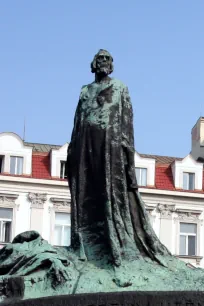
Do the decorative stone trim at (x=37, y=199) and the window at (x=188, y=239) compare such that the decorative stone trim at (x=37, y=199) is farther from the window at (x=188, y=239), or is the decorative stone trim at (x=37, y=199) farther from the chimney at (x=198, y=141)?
the chimney at (x=198, y=141)

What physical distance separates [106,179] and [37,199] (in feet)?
88.5

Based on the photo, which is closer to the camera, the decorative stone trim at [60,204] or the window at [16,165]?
the decorative stone trim at [60,204]

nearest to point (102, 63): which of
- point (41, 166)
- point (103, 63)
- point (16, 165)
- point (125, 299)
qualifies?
point (103, 63)

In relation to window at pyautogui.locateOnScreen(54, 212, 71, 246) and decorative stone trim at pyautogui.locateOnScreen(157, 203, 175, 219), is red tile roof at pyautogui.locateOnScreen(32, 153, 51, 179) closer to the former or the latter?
window at pyautogui.locateOnScreen(54, 212, 71, 246)

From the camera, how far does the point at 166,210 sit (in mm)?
36906

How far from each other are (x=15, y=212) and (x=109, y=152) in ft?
88.2

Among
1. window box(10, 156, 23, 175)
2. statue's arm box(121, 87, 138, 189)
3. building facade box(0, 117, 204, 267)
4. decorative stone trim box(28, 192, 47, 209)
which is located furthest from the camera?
window box(10, 156, 23, 175)

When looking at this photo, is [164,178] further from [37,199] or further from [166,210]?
[37,199]

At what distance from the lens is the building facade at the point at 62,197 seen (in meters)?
35.8

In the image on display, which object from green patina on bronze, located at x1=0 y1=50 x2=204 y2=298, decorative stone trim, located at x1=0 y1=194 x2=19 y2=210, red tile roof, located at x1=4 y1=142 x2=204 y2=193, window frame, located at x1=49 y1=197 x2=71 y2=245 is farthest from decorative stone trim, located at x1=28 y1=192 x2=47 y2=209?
green patina on bronze, located at x1=0 y1=50 x2=204 y2=298

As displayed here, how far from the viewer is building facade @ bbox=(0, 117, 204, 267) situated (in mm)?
35781

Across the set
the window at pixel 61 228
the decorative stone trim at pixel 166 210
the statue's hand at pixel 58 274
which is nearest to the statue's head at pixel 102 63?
the statue's hand at pixel 58 274

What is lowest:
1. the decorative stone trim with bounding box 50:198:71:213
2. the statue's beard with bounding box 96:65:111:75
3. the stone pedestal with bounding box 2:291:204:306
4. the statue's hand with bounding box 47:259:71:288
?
the stone pedestal with bounding box 2:291:204:306

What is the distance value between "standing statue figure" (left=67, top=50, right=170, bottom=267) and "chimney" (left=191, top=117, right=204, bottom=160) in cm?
3451
